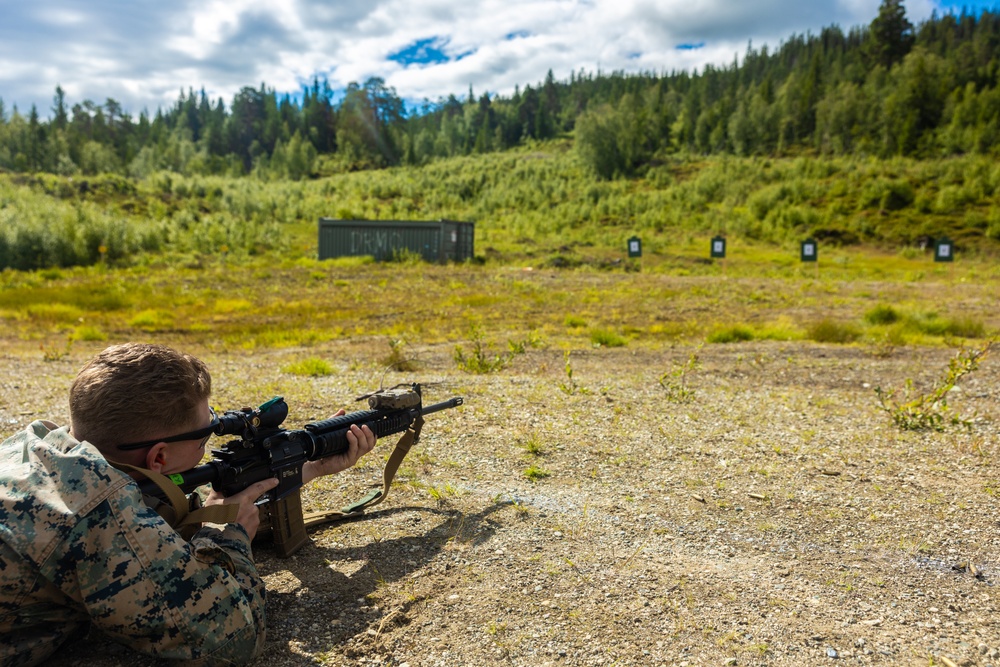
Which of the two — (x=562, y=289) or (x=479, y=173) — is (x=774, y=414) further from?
(x=479, y=173)

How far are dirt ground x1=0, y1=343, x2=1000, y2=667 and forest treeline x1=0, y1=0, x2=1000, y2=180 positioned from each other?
222 ft

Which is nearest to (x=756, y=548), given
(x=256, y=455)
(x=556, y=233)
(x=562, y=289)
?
(x=256, y=455)

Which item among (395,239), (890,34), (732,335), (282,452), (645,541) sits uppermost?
(890,34)

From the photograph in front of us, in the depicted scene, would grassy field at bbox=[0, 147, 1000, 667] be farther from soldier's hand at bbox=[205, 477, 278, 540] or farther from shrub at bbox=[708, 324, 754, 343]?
soldier's hand at bbox=[205, 477, 278, 540]

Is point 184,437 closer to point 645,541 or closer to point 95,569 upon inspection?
point 95,569

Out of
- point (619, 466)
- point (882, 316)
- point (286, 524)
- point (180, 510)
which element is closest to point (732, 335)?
point (882, 316)

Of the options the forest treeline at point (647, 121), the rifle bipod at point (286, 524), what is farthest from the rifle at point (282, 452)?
the forest treeline at point (647, 121)

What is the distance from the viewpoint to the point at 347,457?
320 cm

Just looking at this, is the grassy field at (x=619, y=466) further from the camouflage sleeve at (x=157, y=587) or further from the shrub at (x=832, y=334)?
the camouflage sleeve at (x=157, y=587)

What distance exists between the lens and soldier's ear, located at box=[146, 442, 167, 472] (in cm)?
223

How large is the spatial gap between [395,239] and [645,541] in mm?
30035

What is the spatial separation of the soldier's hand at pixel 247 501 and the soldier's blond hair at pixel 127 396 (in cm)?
53

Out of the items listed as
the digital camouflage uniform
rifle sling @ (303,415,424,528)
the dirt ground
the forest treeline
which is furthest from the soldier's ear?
the forest treeline

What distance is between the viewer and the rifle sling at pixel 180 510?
2203 millimetres
